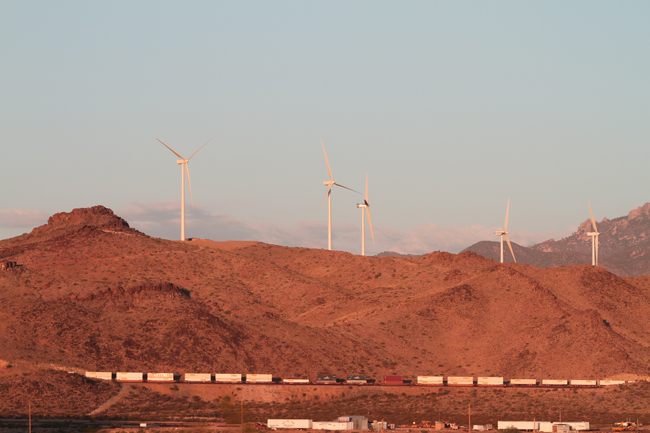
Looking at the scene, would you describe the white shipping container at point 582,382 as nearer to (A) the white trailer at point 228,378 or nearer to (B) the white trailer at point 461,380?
(B) the white trailer at point 461,380

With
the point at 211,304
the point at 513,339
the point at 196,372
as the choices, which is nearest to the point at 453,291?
the point at 513,339

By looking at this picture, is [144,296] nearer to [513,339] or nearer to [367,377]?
[367,377]

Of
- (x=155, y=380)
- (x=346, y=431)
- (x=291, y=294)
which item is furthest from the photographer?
(x=291, y=294)

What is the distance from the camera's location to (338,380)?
135 metres

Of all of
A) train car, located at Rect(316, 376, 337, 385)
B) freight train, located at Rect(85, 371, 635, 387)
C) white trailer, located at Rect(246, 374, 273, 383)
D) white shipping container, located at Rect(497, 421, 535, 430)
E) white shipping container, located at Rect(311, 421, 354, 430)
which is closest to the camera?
white shipping container, located at Rect(497, 421, 535, 430)

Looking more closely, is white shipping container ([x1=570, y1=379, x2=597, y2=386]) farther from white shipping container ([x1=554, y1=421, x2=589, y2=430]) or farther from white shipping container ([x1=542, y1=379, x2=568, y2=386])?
white shipping container ([x1=554, y1=421, x2=589, y2=430])

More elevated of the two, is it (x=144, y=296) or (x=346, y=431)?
(x=144, y=296)

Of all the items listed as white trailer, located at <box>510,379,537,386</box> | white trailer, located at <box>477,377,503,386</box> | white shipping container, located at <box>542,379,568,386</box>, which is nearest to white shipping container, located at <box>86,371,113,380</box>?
white trailer, located at <box>477,377,503,386</box>

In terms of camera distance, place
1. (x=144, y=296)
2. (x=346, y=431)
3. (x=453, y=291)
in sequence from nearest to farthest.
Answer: (x=346, y=431) < (x=144, y=296) < (x=453, y=291)

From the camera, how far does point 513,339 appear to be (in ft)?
505

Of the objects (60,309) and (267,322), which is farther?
(267,322)

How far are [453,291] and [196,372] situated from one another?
2359 inches

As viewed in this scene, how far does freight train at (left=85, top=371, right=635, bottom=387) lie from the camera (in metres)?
126

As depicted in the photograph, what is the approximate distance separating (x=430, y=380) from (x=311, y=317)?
141ft
